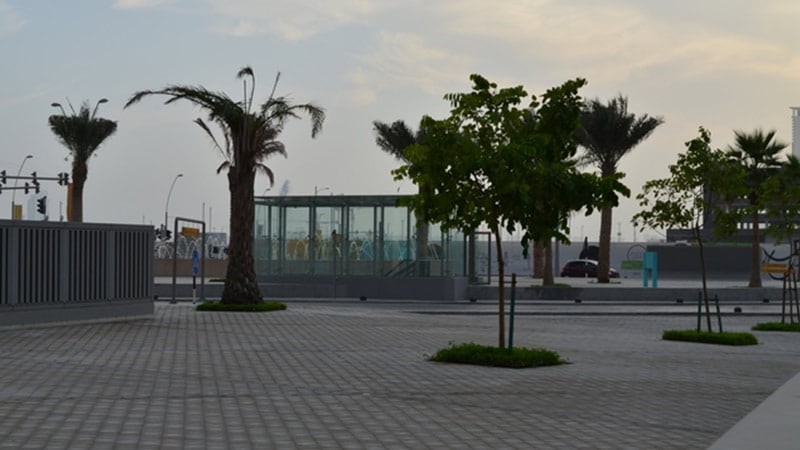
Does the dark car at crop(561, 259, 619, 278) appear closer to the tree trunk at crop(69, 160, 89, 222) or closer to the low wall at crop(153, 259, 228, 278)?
the low wall at crop(153, 259, 228, 278)

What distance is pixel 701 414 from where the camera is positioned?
10.8 meters

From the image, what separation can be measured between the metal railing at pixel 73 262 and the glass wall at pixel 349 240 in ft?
54.7

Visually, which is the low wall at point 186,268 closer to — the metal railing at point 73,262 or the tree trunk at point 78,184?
the tree trunk at point 78,184

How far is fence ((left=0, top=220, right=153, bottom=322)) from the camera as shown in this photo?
68.6 feet

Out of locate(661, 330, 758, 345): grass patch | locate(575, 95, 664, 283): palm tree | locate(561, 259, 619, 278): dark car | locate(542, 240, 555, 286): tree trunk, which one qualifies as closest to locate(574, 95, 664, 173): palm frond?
locate(575, 95, 664, 283): palm tree

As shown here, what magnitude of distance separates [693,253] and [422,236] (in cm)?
3814

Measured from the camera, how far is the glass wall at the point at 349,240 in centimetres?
4138

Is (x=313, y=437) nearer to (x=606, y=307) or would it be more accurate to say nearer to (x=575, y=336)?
(x=575, y=336)

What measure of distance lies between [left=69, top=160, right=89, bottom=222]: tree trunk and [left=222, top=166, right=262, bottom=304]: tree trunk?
81.5ft

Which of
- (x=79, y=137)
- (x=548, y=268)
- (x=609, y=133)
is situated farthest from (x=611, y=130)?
(x=79, y=137)

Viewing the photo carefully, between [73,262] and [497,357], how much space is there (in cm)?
1109

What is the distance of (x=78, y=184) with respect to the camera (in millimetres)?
51781

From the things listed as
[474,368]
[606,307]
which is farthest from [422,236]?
[474,368]

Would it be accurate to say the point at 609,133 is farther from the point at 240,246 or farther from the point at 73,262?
the point at 73,262
